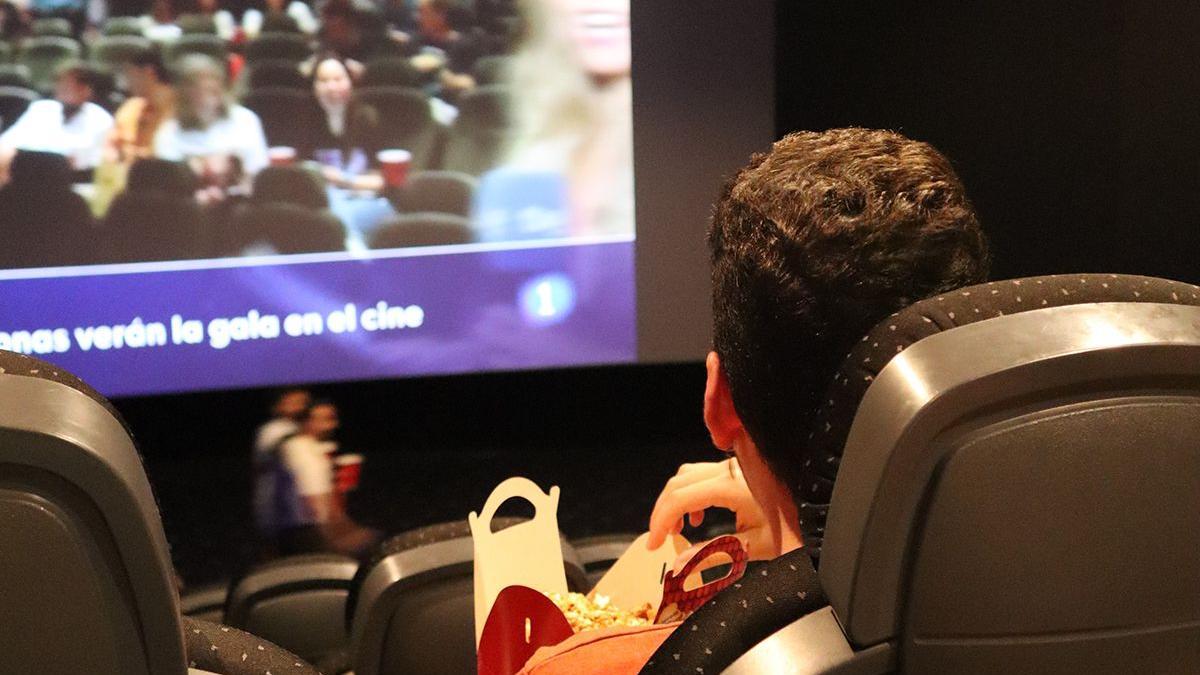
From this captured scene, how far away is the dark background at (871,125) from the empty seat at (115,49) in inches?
50.2

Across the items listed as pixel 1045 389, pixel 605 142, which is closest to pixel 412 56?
pixel 605 142

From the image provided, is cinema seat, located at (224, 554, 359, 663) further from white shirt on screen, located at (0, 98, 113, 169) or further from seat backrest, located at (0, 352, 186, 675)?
seat backrest, located at (0, 352, 186, 675)

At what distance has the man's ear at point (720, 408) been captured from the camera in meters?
1.05

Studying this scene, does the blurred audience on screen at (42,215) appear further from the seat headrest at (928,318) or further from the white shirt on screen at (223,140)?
the seat headrest at (928,318)

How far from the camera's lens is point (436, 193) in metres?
4.14

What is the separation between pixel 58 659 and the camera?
0.72 m

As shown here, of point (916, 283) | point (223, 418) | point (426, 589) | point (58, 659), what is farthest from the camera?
point (223, 418)

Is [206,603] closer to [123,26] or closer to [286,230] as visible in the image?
[286,230]

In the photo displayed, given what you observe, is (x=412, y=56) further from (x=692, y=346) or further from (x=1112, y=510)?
(x=1112, y=510)

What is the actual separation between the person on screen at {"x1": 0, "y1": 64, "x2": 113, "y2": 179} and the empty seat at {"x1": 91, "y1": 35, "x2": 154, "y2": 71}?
0.14 ft

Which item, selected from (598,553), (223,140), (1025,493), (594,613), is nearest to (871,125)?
(223,140)

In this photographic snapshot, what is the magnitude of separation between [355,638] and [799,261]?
1.55m

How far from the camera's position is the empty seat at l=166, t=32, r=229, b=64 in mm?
3816

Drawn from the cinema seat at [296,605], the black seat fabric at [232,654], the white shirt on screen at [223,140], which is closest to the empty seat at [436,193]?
the white shirt on screen at [223,140]
